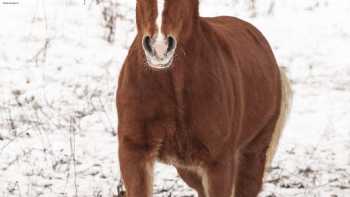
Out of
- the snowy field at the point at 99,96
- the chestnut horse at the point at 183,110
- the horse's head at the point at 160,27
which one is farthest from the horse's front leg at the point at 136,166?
the snowy field at the point at 99,96

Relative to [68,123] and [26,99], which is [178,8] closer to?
[68,123]

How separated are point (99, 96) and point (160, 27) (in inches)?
151

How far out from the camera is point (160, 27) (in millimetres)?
3164

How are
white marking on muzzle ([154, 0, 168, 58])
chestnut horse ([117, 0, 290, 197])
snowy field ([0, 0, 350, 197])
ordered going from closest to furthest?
white marking on muzzle ([154, 0, 168, 58]) → chestnut horse ([117, 0, 290, 197]) → snowy field ([0, 0, 350, 197])

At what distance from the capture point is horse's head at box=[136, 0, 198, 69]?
10.2 ft

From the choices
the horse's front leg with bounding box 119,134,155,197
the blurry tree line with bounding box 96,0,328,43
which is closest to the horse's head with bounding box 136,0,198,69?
the horse's front leg with bounding box 119,134,155,197

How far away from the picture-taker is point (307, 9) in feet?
31.8

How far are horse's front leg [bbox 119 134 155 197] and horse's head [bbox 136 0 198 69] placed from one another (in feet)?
1.79

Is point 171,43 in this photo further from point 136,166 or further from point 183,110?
point 136,166

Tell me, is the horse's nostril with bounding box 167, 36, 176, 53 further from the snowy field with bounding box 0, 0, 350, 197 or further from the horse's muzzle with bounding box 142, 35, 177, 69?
the snowy field with bounding box 0, 0, 350, 197

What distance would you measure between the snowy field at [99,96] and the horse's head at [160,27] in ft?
5.97

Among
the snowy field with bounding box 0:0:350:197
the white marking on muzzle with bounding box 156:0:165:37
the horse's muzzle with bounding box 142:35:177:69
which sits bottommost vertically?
the snowy field with bounding box 0:0:350:197

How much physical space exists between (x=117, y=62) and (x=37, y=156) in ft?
7.25

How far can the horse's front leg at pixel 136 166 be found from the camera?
144 inches
